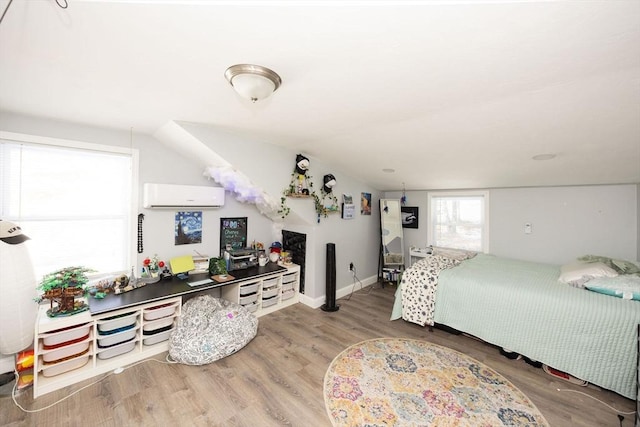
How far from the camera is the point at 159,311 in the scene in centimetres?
246

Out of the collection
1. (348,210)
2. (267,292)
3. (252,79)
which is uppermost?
(252,79)

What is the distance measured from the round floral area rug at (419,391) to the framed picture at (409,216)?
2.49 meters

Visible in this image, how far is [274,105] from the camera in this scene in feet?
6.43

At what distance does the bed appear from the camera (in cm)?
198

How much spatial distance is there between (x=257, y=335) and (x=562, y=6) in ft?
10.9

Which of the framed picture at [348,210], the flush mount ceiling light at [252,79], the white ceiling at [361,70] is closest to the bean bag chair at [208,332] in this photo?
the white ceiling at [361,70]

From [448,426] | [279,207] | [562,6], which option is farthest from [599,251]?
[279,207]

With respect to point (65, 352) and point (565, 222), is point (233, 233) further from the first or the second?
point (565, 222)

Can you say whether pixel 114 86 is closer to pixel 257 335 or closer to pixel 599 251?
pixel 257 335

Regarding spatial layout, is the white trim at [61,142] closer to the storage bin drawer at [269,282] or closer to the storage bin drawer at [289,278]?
the storage bin drawer at [269,282]

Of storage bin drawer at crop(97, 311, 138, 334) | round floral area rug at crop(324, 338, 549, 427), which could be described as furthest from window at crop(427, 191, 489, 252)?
storage bin drawer at crop(97, 311, 138, 334)

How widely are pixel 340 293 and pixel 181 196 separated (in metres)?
2.70

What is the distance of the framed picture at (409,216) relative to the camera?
4.72m

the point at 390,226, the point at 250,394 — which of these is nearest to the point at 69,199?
the point at 250,394
